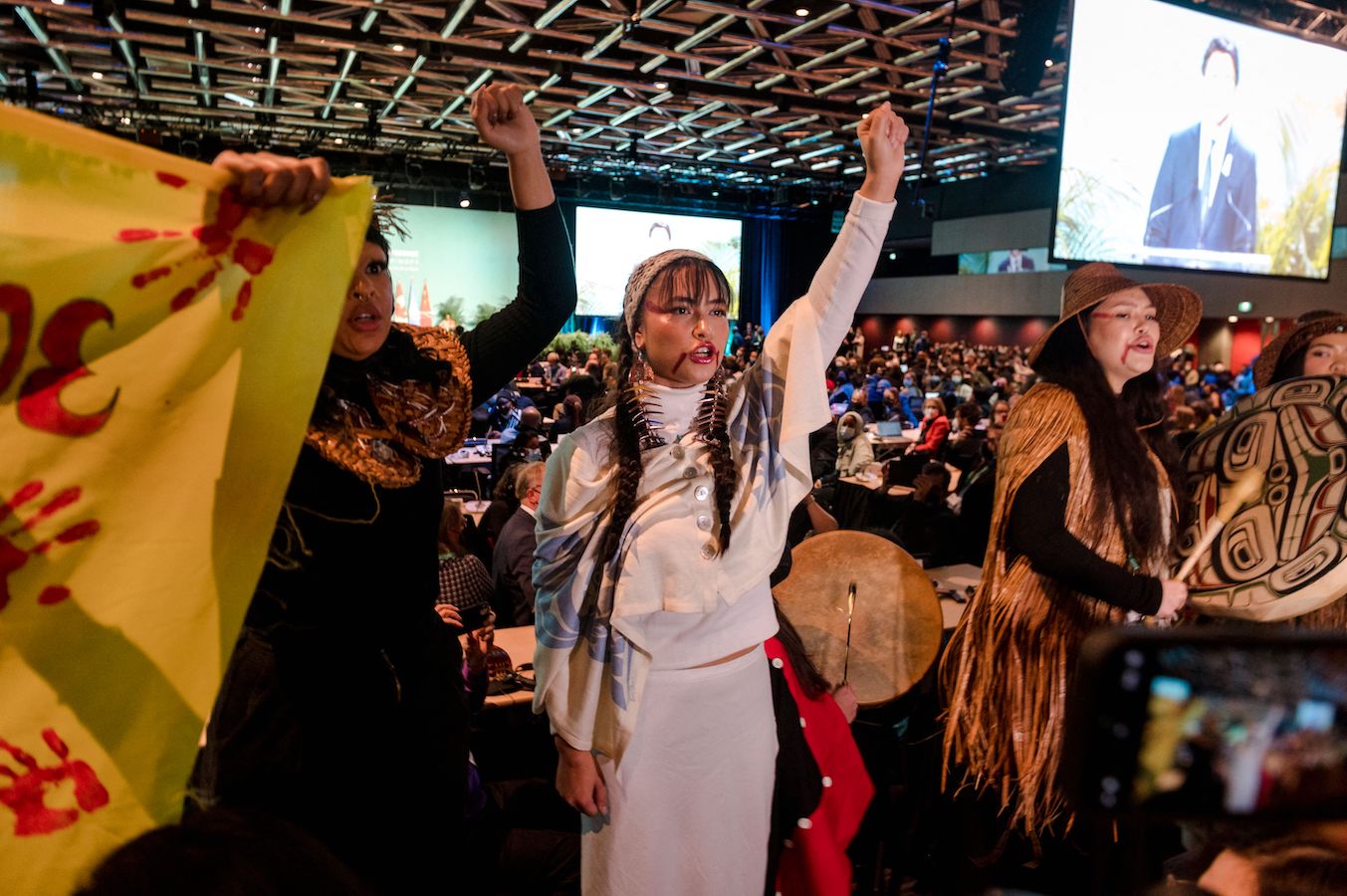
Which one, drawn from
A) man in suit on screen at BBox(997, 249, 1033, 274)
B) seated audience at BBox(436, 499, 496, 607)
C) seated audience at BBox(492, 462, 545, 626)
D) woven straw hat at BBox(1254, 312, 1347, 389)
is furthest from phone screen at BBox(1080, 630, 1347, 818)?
man in suit on screen at BBox(997, 249, 1033, 274)

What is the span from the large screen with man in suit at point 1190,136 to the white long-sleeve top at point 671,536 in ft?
9.47

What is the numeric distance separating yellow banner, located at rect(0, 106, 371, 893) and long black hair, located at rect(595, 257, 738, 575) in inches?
29.4

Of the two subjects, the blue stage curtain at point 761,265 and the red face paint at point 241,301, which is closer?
the red face paint at point 241,301

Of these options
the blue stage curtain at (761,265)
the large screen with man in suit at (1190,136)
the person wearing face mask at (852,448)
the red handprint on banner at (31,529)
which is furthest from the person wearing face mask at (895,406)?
the blue stage curtain at (761,265)

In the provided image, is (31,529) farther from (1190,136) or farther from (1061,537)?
(1190,136)

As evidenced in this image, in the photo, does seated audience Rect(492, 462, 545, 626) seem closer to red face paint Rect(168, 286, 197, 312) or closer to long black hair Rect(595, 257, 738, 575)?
long black hair Rect(595, 257, 738, 575)

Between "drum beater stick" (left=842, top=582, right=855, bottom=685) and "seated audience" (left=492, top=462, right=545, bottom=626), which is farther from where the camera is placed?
"seated audience" (left=492, top=462, right=545, bottom=626)

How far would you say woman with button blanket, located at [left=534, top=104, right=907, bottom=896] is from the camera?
5.31 ft

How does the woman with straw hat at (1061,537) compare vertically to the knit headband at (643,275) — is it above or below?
below

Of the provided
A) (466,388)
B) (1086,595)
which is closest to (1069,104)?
(1086,595)

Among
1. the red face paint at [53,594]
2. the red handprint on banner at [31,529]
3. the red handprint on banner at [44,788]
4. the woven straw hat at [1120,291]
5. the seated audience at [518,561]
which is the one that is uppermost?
the woven straw hat at [1120,291]

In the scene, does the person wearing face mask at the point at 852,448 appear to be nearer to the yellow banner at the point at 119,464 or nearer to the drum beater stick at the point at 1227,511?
the drum beater stick at the point at 1227,511

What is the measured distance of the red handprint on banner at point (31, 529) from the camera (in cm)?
84

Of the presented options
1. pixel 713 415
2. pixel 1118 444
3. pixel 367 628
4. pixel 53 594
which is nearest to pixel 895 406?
pixel 1118 444
